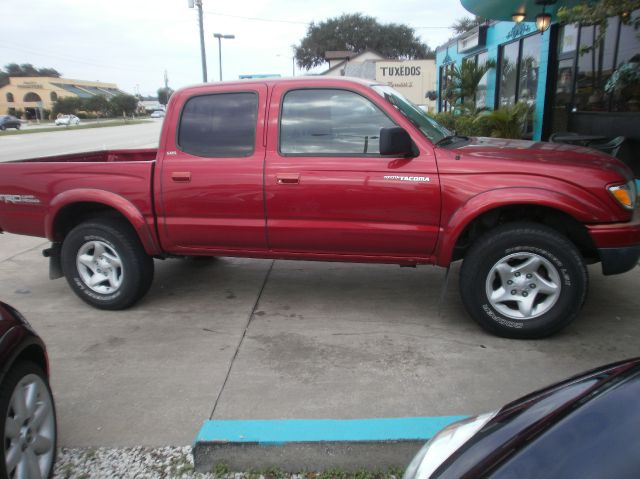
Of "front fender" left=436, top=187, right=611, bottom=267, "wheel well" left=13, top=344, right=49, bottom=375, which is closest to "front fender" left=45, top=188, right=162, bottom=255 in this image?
"wheel well" left=13, top=344, right=49, bottom=375

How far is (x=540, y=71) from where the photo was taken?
1118 cm

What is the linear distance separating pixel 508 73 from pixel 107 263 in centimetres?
1252

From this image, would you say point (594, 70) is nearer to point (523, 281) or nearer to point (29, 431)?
point (523, 281)

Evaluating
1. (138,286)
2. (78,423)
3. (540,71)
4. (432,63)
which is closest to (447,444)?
(78,423)

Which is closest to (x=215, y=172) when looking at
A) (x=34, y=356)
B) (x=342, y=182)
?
(x=342, y=182)

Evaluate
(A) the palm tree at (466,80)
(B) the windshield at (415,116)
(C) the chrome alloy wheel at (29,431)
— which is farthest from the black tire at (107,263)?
(A) the palm tree at (466,80)

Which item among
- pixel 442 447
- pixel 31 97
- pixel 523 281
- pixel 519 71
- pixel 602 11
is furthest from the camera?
pixel 31 97

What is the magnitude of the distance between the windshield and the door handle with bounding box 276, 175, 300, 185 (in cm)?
90

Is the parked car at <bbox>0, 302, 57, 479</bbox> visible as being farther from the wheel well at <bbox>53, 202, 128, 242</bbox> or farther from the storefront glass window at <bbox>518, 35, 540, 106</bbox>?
the storefront glass window at <bbox>518, 35, 540, 106</bbox>

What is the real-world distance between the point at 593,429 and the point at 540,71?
11.2 metres

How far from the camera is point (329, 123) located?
13.3 ft

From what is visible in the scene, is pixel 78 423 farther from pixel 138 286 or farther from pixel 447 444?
pixel 447 444

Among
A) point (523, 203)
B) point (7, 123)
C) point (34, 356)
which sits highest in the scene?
point (7, 123)

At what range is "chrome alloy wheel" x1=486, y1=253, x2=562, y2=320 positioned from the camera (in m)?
3.68
